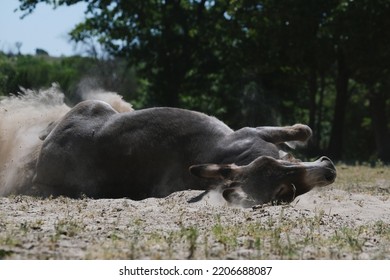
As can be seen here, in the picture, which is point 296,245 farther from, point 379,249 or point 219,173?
point 219,173

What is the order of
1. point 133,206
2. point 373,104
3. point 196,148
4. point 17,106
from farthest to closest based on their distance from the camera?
point 373,104 < point 17,106 < point 196,148 < point 133,206

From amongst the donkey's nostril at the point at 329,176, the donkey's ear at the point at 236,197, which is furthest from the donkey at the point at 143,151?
the donkey's nostril at the point at 329,176

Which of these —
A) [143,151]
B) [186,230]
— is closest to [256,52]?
[143,151]

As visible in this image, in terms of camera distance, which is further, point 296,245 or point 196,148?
point 196,148

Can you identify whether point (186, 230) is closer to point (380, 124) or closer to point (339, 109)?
point (339, 109)

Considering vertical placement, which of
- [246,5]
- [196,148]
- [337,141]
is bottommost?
[337,141]

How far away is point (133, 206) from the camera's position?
676 cm

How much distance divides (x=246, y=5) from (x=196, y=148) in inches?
744

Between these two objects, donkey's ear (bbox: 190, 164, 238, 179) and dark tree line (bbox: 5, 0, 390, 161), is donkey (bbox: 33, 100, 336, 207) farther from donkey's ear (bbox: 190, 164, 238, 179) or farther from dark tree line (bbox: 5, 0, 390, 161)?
dark tree line (bbox: 5, 0, 390, 161)

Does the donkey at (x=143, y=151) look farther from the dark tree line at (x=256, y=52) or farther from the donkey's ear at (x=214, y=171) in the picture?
the dark tree line at (x=256, y=52)

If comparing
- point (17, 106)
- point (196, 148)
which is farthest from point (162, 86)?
point (196, 148)

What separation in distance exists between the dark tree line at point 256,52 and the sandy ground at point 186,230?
1680cm

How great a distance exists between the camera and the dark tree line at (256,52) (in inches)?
926

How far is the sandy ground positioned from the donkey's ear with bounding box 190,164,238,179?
11.0 inches
